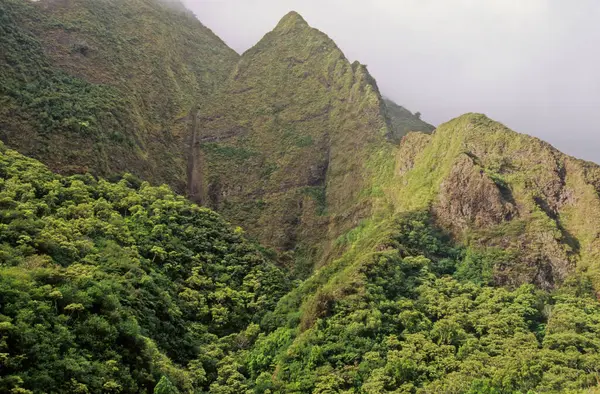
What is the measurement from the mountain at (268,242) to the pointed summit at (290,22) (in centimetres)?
2665

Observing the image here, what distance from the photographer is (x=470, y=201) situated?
46.7 meters

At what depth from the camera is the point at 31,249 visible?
31.7 meters

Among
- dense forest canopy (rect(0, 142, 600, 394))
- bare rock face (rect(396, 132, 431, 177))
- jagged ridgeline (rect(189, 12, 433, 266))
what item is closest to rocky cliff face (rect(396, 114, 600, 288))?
dense forest canopy (rect(0, 142, 600, 394))

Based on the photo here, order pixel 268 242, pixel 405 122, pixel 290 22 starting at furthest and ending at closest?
pixel 405 122
pixel 290 22
pixel 268 242

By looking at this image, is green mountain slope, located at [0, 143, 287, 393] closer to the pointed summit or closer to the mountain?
the mountain

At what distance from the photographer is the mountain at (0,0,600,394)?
2964 cm

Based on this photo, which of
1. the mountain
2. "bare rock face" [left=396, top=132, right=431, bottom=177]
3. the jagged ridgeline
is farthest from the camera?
the jagged ridgeline

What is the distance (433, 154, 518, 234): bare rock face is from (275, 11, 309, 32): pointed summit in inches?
2397

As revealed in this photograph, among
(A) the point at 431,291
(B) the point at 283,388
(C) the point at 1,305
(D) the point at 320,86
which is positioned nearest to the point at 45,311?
(C) the point at 1,305

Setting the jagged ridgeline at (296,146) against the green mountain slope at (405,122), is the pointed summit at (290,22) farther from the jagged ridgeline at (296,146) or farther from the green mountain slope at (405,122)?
the green mountain slope at (405,122)

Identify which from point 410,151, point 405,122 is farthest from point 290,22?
point 410,151

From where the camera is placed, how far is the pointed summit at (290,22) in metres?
100

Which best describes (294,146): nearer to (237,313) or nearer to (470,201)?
(470,201)

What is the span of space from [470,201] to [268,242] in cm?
2316
